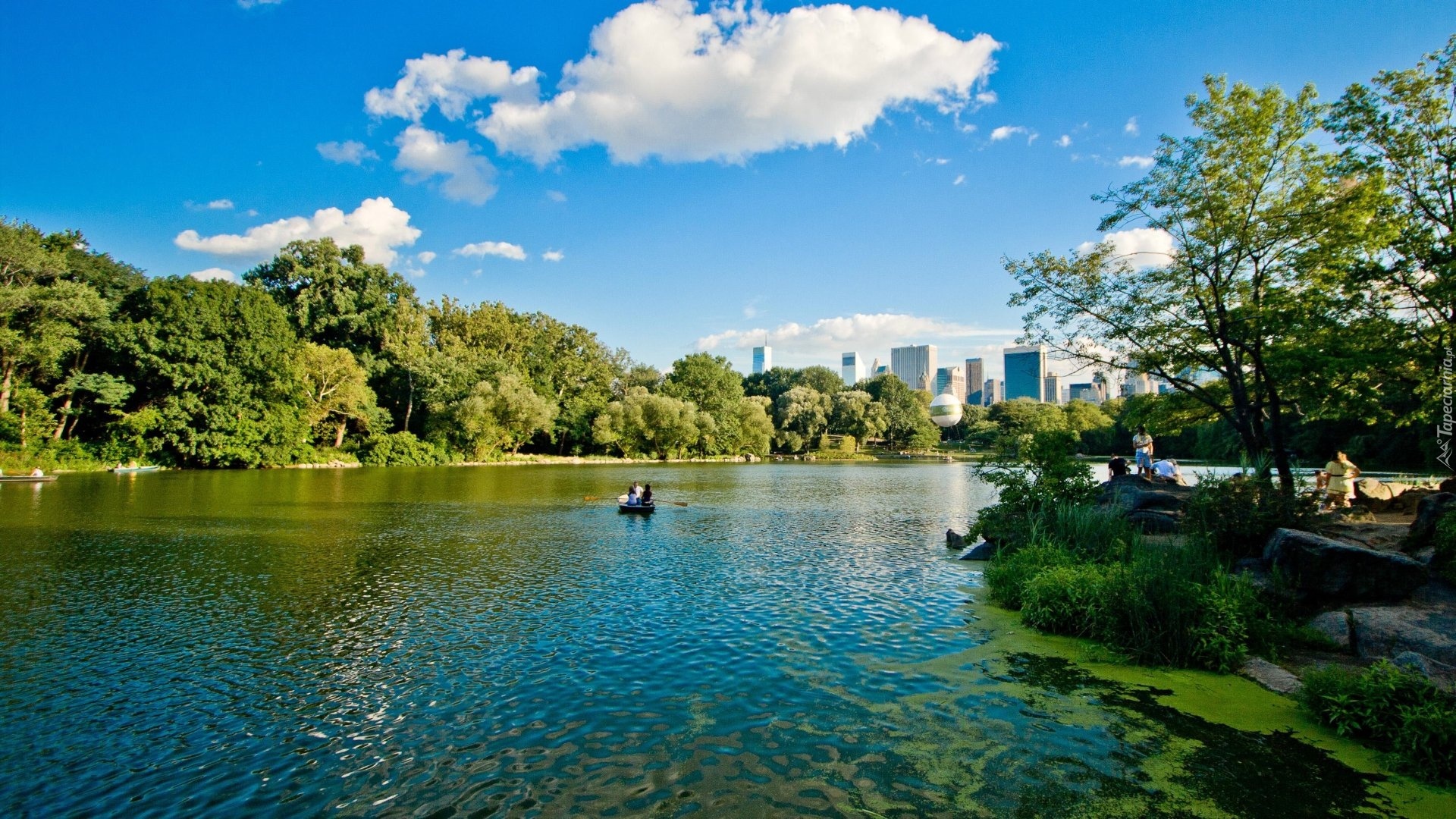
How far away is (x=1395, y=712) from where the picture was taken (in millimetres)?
6953

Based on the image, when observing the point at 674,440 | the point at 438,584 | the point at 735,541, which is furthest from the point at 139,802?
the point at 674,440

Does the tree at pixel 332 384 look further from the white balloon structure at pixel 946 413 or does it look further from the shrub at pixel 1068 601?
the white balloon structure at pixel 946 413

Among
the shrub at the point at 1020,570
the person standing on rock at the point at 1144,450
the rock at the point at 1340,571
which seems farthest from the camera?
the person standing on rock at the point at 1144,450

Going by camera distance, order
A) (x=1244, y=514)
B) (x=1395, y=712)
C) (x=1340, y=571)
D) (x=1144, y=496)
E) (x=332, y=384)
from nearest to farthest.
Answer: (x=1395, y=712) < (x=1340, y=571) < (x=1244, y=514) < (x=1144, y=496) < (x=332, y=384)

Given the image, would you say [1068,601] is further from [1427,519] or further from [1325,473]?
[1325,473]

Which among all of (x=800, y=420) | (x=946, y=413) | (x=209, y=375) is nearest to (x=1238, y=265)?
(x=209, y=375)

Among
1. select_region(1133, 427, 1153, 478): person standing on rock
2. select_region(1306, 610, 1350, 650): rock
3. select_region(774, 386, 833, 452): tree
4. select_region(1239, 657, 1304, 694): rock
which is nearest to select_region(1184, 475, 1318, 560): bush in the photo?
select_region(1306, 610, 1350, 650): rock

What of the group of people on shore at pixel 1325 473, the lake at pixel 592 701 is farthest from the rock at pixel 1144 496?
the lake at pixel 592 701

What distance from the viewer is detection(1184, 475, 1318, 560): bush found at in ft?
41.2

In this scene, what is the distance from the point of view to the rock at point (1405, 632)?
27.0 feet

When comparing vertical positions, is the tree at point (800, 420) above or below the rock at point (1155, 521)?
above

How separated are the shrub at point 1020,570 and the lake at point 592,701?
0.66 meters

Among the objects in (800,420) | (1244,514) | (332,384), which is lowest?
(1244,514)

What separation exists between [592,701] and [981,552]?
13.1 meters
